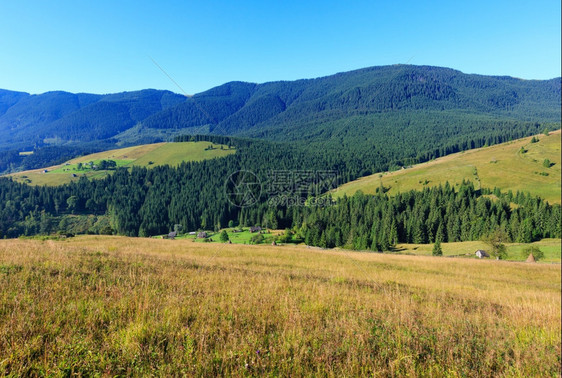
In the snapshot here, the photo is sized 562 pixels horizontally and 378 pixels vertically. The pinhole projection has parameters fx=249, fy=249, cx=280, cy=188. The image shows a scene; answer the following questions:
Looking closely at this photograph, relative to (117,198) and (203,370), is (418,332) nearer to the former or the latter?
(203,370)

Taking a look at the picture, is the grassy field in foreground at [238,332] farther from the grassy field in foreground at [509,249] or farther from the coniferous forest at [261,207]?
the coniferous forest at [261,207]

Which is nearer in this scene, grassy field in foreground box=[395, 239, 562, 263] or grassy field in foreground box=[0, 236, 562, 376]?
grassy field in foreground box=[0, 236, 562, 376]

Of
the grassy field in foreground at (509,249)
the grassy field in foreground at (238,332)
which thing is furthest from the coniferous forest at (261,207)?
the grassy field in foreground at (238,332)

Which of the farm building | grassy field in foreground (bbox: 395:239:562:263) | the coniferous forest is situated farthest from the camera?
the coniferous forest

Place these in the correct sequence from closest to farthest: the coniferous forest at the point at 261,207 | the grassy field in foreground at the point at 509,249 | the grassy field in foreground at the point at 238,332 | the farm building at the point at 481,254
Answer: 1. the grassy field in foreground at the point at 238,332
2. the grassy field in foreground at the point at 509,249
3. the farm building at the point at 481,254
4. the coniferous forest at the point at 261,207

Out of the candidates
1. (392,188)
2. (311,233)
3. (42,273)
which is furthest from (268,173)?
(42,273)

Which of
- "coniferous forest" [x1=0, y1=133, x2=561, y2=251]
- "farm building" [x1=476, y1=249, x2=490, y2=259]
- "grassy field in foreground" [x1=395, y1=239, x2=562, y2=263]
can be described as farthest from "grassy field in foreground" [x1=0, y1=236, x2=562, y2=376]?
"farm building" [x1=476, y1=249, x2=490, y2=259]

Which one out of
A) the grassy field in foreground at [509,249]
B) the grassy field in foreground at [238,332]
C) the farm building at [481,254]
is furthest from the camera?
the farm building at [481,254]

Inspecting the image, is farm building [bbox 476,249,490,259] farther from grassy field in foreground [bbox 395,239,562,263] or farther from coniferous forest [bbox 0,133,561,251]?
coniferous forest [bbox 0,133,561,251]

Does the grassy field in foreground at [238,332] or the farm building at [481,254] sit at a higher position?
the grassy field in foreground at [238,332]

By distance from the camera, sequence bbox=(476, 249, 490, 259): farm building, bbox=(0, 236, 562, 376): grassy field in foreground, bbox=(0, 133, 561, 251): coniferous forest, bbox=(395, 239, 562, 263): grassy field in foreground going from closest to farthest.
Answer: bbox=(0, 236, 562, 376): grassy field in foreground, bbox=(395, 239, 562, 263): grassy field in foreground, bbox=(476, 249, 490, 259): farm building, bbox=(0, 133, 561, 251): coniferous forest

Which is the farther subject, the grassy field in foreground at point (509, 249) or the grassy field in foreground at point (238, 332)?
the grassy field in foreground at point (509, 249)

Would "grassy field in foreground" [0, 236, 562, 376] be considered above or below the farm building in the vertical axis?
above

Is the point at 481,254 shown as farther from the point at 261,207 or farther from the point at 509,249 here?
the point at 261,207
